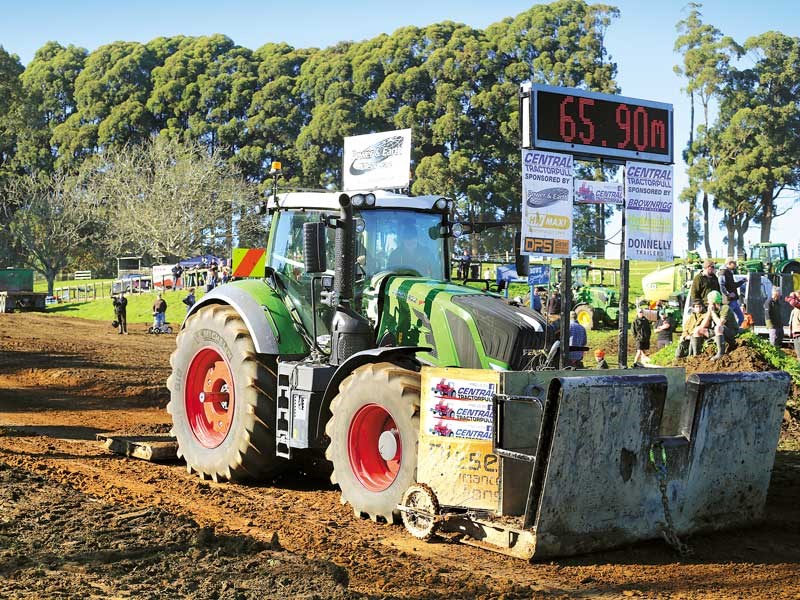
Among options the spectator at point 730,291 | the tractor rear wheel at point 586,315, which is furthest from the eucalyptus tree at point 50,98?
the spectator at point 730,291

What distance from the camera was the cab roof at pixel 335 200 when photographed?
28.2ft

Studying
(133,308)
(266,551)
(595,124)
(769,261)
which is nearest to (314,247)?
(266,551)

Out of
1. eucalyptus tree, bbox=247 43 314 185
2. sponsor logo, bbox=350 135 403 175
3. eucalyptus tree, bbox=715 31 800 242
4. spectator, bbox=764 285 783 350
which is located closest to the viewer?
sponsor logo, bbox=350 135 403 175

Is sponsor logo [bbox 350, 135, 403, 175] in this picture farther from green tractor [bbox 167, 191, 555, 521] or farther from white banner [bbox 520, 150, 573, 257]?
white banner [bbox 520, 150, 573, 257]

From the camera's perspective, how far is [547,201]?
10727 mm

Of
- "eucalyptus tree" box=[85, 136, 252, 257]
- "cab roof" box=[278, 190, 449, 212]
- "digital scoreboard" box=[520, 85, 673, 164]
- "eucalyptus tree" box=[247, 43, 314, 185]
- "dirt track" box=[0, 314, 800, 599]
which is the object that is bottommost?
"dirt track" box=[0, 314, 800, 599]

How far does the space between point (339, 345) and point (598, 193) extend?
26.6ft

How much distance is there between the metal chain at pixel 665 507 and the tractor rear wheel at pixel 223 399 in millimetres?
3448

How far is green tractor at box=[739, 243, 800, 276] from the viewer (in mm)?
31609

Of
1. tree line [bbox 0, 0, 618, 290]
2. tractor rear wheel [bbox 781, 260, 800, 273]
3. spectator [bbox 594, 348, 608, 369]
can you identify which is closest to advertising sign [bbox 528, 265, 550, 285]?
spectator [bbox 594, 348, 608, 369]

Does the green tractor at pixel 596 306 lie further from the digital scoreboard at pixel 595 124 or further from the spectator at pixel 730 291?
the digital scoreboard at pixel 595 124

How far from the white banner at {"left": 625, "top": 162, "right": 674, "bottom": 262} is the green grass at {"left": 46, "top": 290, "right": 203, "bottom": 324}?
26.4 meters

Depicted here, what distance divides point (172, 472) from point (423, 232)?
3338mm

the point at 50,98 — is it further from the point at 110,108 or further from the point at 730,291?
the point at 730,291
